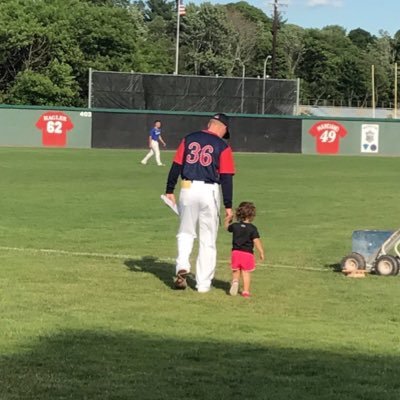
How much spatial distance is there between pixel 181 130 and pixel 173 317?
41.0 meters

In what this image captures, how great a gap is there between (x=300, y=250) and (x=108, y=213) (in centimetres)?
528

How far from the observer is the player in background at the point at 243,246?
8.88m

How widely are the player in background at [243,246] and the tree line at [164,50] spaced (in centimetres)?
5549

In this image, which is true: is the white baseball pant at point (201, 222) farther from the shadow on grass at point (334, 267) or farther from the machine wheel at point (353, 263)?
the shadow on grass at point (334, 267)

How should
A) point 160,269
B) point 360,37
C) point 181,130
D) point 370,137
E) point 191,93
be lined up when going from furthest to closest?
point 360,37 < point 191,93 < point 370,137 < point 181,130 < point 160,269

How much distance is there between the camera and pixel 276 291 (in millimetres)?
9172

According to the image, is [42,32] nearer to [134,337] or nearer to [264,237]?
[264,237]

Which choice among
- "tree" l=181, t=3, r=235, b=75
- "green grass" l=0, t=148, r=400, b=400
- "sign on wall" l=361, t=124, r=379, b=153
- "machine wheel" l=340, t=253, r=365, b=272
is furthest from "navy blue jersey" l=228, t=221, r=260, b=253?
"tree" l=181, t=3, r=235, b=75

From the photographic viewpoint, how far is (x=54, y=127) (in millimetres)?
47094

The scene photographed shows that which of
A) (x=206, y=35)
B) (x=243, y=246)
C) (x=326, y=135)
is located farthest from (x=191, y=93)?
(x=206, y=35)

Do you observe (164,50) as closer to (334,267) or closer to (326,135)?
(326,135)

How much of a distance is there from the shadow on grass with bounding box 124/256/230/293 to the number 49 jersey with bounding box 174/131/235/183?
128 cm

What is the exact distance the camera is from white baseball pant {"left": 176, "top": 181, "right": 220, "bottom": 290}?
29.3 ft

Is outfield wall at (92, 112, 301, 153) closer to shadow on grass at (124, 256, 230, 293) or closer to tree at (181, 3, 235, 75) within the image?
shadow on grass at (124, 256, 230, 293)
